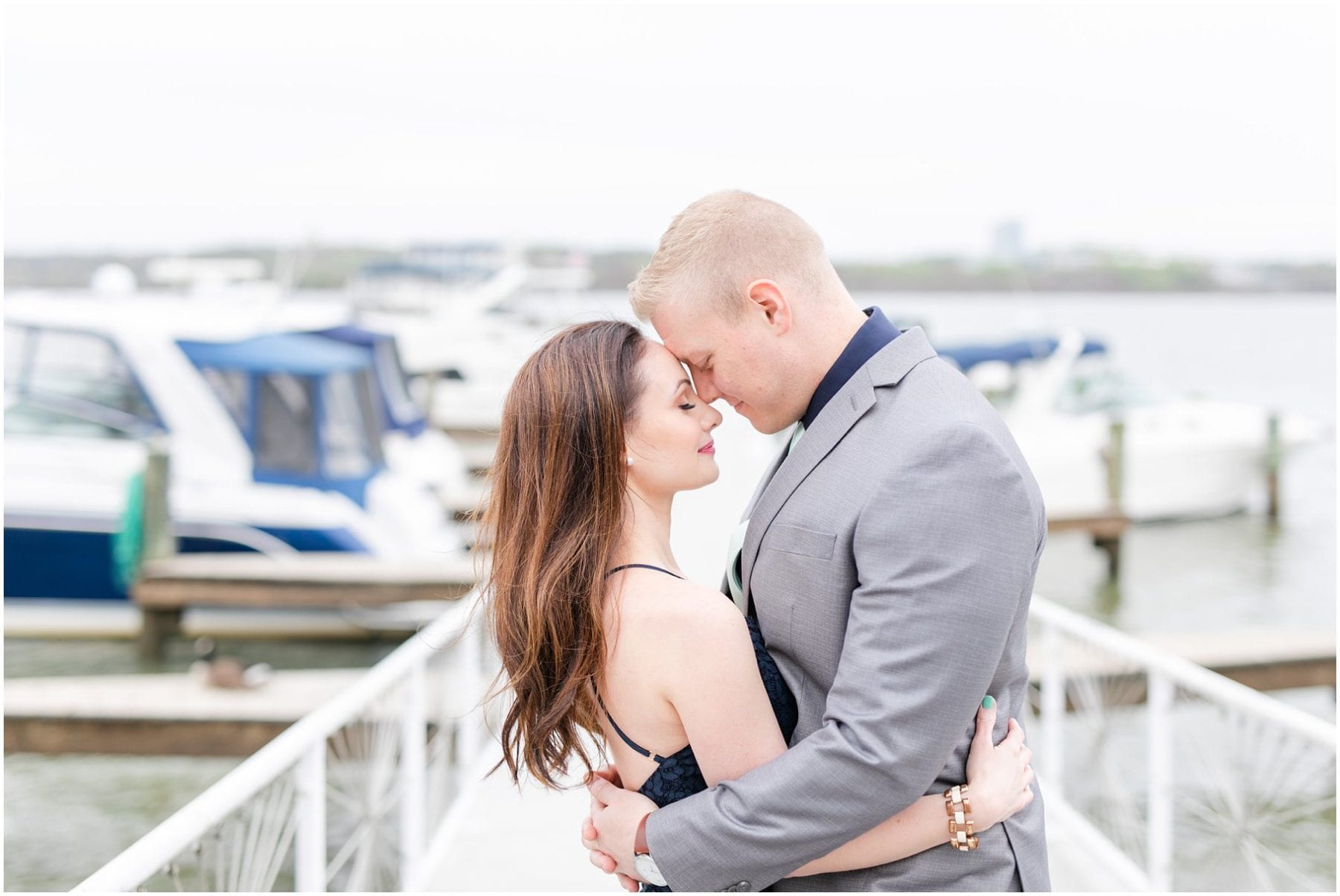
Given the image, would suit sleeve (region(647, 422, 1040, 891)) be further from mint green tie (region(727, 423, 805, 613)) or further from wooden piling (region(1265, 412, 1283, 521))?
wooden piling (region(1265, 412, 1283, 521))

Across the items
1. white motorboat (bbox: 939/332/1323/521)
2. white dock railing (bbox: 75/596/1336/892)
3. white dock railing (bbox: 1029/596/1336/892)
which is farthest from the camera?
white motorboat (bbox: 939/332/1323/521)

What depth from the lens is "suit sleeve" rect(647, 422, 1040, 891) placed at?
1594 millimetres

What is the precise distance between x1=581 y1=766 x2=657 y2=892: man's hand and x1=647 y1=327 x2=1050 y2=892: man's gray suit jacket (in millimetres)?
81

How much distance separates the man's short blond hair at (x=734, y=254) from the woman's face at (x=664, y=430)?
0.11 m

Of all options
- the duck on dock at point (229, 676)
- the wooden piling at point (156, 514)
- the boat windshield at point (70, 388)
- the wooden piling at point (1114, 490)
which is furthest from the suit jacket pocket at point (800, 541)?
the wooden piling at point (1114, 490)

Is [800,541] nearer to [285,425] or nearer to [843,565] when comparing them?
[843,565]

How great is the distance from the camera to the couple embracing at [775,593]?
1619 millimetres

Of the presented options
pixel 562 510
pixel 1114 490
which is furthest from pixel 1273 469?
pixel 562 510

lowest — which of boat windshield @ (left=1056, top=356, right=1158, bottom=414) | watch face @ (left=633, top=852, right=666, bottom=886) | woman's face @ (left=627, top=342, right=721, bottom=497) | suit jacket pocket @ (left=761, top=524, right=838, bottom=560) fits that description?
boat windshield @ (left=1056, top=356, right=1158, bottom=414)

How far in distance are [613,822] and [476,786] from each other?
307 cm

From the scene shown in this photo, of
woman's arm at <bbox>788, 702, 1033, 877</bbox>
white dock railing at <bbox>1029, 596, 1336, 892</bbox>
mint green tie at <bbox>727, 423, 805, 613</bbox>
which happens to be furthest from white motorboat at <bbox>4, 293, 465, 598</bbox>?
woman's arm at <bbox>788, 702, 1033, 877</bbox>

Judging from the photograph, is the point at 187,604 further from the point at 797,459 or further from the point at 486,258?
the point at 486,258

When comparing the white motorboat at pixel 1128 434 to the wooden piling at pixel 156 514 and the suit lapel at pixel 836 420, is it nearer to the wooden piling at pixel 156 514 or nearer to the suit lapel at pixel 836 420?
the wooden piling at pixel 156 514

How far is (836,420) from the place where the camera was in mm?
1852
